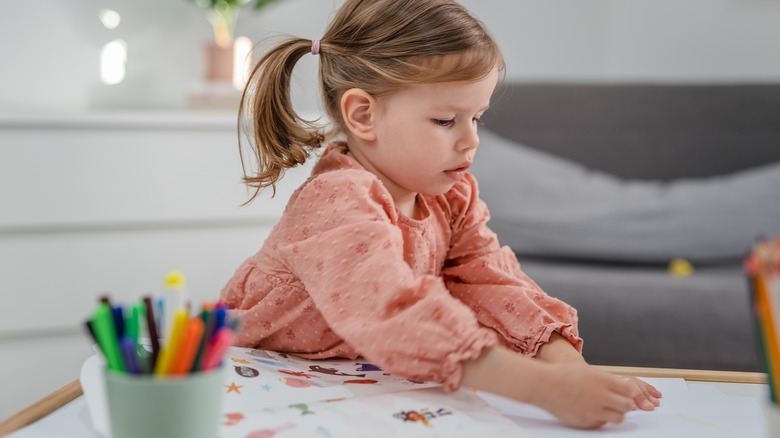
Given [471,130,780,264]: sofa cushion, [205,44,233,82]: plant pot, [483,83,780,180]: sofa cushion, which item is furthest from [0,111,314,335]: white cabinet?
[483,83,780,180]: sofa cushion

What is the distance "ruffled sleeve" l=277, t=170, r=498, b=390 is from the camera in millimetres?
527

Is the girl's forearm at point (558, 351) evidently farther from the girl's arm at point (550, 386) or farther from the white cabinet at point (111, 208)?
the white cabinet at point (111, 208)

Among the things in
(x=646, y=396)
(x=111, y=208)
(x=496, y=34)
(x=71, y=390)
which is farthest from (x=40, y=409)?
(x=496, y=34)

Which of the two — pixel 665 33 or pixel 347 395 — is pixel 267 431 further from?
pixel 665 33

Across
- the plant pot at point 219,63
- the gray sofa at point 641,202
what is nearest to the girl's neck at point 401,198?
the gray sofa at point 641,202

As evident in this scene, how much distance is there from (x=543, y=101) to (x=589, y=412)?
1367 mm

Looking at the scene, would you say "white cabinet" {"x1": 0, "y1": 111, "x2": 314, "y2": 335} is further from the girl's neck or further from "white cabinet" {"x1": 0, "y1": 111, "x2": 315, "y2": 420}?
the girl's neck

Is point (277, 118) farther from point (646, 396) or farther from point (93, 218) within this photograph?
point (93, 218)

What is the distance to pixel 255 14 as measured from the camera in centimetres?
207

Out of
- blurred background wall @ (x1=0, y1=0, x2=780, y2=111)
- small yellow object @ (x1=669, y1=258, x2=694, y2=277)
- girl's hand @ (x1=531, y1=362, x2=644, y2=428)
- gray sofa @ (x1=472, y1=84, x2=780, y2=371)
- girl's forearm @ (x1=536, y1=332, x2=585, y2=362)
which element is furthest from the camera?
blurred background wall @ (x1=0, y1=0, x2=780, y2=111)

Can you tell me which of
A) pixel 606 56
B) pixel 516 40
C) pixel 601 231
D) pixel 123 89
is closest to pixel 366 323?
pixel 601 231

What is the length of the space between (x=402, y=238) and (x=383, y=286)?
11cm

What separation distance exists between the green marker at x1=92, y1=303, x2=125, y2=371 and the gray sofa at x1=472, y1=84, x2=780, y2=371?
1.05 m

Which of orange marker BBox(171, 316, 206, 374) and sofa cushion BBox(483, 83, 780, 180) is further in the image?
sofa cushion BBox(483, 83, 780, 180)
